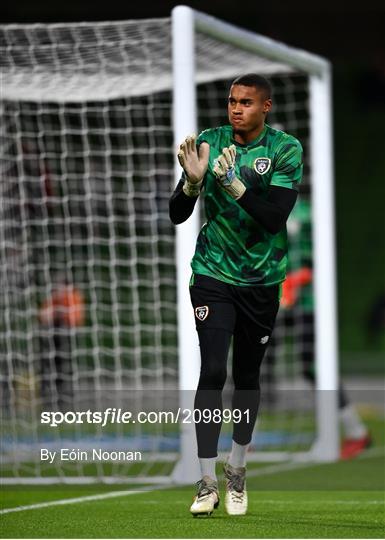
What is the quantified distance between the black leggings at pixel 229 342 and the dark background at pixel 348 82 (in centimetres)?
1169

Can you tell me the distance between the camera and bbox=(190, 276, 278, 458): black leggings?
569cm

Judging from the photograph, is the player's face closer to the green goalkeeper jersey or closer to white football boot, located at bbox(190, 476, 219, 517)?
the green goalkeeper jersey

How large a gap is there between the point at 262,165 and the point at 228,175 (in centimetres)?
40

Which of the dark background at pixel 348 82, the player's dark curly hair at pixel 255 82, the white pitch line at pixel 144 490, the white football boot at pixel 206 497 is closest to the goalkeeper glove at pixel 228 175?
the player's dark curly hair at pixel 255 82

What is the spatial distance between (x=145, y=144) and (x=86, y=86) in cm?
678

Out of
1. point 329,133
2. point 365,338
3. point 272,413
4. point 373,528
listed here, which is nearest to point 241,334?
point 373,528

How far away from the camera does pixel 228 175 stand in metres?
5.46

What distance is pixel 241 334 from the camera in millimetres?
5969

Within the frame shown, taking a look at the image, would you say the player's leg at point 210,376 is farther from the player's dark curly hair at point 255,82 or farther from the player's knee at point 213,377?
the player's dark curly hair at point 255,82

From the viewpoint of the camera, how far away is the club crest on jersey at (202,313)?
18.9 feet

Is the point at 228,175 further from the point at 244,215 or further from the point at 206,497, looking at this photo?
the point at 206,497

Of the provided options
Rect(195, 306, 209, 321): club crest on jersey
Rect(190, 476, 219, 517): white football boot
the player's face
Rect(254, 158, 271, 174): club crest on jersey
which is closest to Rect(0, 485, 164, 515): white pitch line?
Rect(190, 476, 219, 517): white football boot

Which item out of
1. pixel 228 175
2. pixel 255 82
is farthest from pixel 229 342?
pixel 255 82

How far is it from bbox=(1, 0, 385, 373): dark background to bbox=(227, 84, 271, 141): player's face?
12.0m
